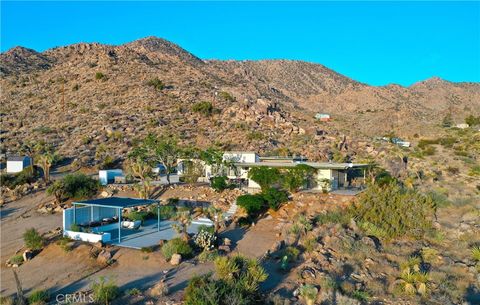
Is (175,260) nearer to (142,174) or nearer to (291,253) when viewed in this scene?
(291,253)

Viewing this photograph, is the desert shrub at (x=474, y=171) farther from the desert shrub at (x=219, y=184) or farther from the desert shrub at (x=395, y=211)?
the desert shrub at (x=219, y=184)

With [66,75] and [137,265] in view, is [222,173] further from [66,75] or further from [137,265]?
[66,75]

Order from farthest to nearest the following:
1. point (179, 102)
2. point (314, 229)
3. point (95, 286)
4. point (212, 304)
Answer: point (179, 102), point (314, 229), point (95, 286), point (212, 304)

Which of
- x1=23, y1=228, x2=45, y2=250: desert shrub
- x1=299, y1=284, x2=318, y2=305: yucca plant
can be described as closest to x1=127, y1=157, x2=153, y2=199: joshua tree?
x1=23, y1=228, x2=45, y2=250: desert shrub

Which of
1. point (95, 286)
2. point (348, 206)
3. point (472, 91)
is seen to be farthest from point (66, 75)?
point (472, 91)

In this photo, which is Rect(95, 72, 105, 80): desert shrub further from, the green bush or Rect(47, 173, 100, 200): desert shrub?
Rect(47, 173, 100, 200): desert shrub

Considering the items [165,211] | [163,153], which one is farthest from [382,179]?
[163,153]

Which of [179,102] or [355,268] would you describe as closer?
[355,268]
